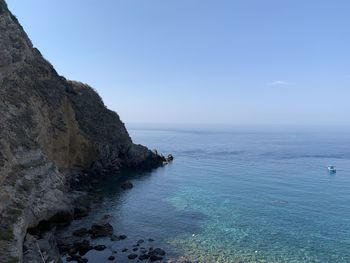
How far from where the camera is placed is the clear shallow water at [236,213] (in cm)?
4266

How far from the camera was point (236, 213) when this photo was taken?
58.2m

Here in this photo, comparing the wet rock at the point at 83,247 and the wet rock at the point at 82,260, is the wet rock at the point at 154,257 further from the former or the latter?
the wet rock at the point at 83,247

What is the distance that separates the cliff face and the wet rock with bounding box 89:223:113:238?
577cm

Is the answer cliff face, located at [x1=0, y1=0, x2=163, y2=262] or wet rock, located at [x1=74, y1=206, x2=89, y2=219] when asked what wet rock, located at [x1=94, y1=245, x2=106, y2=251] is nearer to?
cliff face, located at [x1=0, y1=0, x2=163, y2=262]

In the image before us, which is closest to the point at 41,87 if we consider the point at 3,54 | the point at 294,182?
the point at 3,54

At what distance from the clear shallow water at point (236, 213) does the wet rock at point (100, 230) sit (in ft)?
5.23

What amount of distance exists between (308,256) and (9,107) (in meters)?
47.0

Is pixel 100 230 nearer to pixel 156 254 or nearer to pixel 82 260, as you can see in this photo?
pixel 82 260

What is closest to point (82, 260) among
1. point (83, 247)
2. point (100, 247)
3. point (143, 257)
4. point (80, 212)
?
point (83, 247)

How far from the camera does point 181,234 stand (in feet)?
157

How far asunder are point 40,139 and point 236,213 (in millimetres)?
38507

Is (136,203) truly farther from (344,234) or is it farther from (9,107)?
(344,234)

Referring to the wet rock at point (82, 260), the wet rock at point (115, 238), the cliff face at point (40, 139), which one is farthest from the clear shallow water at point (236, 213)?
the cliff face at point (40, 139)

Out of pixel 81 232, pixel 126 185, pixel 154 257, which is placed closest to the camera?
pixel 154 257
